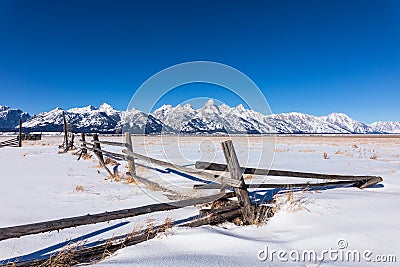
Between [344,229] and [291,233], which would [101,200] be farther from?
[344,229]

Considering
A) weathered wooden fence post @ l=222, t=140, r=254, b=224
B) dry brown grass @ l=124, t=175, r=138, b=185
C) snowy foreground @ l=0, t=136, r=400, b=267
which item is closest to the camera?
snowy foreground @ l=0, t=136, r=400, b=267

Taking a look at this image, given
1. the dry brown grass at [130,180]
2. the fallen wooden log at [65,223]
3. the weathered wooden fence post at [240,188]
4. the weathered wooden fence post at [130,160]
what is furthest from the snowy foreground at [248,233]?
the weathered wooden fence post at [130,160]

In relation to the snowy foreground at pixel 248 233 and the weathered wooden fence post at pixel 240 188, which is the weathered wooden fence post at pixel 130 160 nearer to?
the snowy foreground at pixel 248 233

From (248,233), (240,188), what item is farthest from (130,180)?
(248,233)

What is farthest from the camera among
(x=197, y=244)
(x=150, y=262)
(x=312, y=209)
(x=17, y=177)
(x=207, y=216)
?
(x=17, y=177)

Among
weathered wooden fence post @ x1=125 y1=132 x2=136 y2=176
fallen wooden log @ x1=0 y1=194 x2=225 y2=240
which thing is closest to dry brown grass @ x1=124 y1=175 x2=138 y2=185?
weathered wooden fence post @ x1=125 y1=132 x2=136 y2=176

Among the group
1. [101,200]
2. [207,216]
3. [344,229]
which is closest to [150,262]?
[207,216]

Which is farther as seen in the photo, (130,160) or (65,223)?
(130,160)

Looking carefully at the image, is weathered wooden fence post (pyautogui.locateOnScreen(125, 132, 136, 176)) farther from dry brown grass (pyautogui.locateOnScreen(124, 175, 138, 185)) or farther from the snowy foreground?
the snowy foreground

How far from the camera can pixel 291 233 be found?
149 inches

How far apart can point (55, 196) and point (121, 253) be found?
398cm

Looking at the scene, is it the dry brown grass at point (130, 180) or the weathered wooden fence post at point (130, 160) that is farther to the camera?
the weathered wooden fence post at point (130, 160)

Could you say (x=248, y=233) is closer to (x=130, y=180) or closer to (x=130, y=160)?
(x=130, y=180)

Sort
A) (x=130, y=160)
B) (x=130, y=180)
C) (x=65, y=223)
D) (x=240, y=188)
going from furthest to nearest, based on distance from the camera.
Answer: (x=130, y=160), (x=130, y=180), (x=240, y=188), (x=65, y=223)
